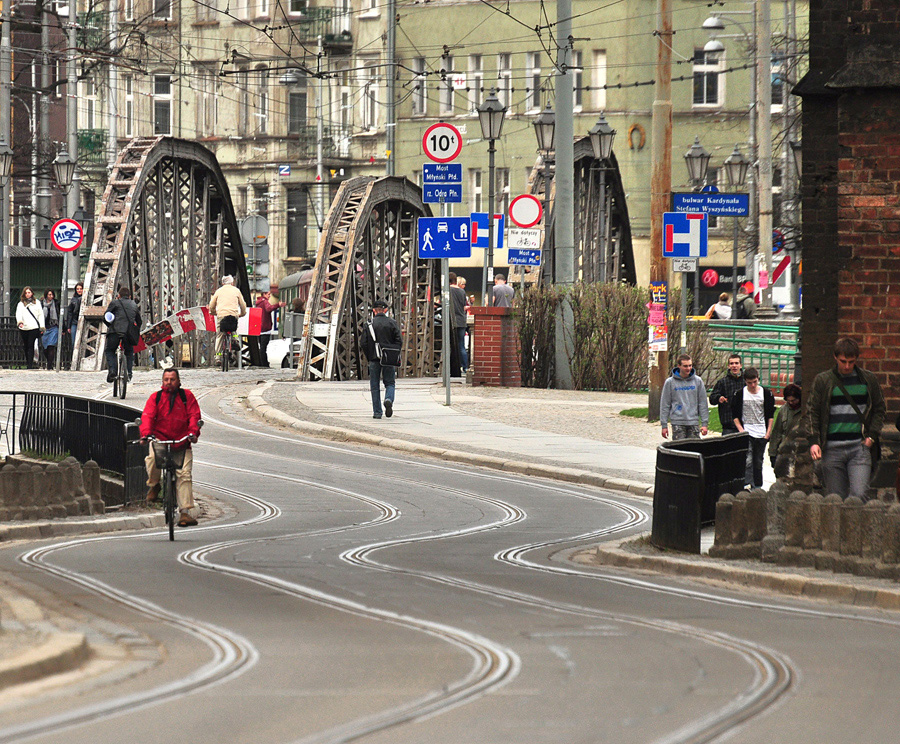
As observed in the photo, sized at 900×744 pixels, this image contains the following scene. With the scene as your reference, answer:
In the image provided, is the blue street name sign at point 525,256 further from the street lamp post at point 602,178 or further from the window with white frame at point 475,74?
the window with white frame at point 475,74

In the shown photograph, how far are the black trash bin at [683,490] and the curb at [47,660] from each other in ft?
20.8

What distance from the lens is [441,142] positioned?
83.8 feet

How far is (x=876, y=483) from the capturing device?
13133 mm

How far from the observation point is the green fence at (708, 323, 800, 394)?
2859cm

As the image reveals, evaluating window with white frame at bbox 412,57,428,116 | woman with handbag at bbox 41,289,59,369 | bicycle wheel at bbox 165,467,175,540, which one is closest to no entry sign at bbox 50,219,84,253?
woman with handbag at bbox 41,289,59,369

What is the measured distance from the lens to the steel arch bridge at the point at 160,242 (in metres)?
34.5

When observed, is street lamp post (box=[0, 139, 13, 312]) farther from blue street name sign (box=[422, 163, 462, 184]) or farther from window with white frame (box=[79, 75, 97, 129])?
window with white frame (box=[79, 75, 97, 129])

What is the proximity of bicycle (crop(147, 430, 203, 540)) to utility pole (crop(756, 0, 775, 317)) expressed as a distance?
81.5ft

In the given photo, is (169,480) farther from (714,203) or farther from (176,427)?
(714,203)

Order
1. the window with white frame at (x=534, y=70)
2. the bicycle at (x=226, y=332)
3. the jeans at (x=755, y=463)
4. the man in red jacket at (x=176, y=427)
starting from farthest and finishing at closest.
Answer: the window with white frame at (x=534, y=70) < the bicycle at (x=226, y=332) < the jeans at (x=755, y=463) < the man in red jacket at (x=176, y=427)

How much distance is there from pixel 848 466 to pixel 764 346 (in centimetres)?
1658

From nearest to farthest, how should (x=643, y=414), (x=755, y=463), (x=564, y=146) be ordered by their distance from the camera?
1. (x=755, y=463)
2. (x=643, y=414)
3. (x=564, y=146)

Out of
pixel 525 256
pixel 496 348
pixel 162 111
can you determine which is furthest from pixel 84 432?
pixel 162 111

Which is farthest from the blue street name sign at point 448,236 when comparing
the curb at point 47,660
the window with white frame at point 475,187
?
the window with white frame at point 475,187
